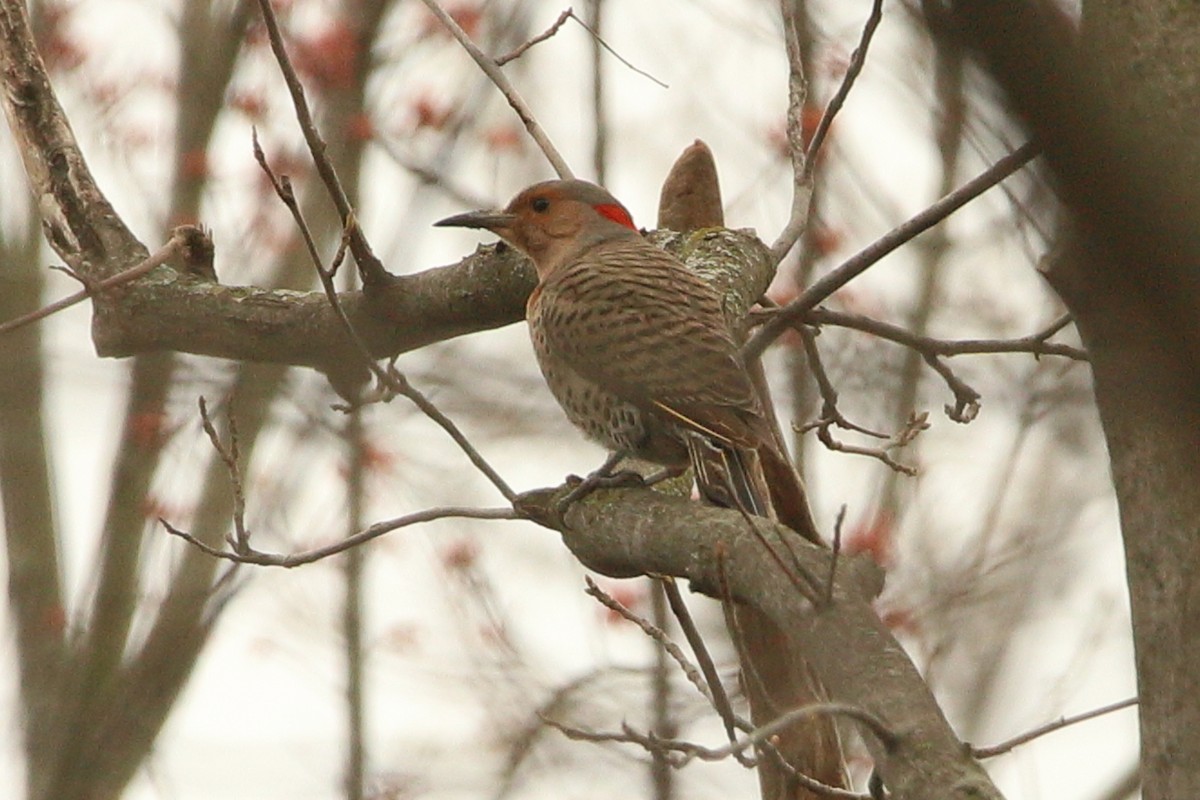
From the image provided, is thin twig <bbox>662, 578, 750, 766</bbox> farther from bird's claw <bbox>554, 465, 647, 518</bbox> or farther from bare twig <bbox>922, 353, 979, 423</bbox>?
bare twig <bbox>922, 353, 979, 423</bbox>

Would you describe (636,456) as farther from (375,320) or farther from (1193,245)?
(1193,245)

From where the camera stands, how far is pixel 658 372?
4.04m

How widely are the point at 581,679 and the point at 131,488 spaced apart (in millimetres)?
2284

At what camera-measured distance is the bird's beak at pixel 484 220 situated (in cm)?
517

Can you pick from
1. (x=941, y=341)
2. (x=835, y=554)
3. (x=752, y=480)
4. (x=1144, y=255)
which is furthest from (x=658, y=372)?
(x=1144, y=255)

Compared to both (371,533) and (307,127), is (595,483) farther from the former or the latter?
(307,127)

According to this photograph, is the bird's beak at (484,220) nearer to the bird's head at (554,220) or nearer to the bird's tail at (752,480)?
the bird's head at (554,220)

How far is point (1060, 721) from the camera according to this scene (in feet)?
8.92

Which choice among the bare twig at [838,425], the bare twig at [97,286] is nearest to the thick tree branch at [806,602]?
the bare twig at [838,425]

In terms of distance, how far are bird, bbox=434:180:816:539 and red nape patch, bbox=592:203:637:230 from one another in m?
0.44

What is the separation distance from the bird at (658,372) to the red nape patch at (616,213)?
44 cm

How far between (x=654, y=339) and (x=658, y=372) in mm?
134

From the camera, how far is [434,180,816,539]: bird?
12.1ft

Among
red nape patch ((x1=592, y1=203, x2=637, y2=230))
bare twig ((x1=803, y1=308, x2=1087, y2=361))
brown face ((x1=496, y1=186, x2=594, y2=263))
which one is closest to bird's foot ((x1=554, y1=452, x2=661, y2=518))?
bare twig ((x1=803, y1=308, x2=1087, y2=361))
